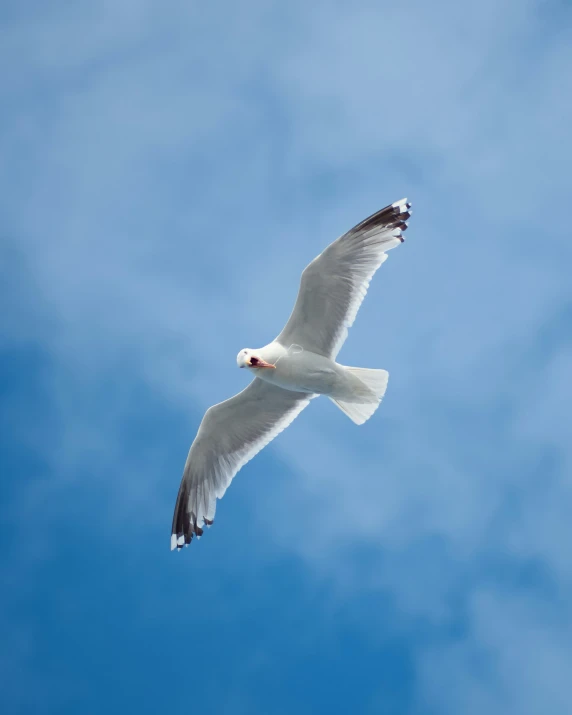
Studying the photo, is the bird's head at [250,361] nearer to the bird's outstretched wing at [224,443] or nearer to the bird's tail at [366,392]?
the bird's outstretched wing at [224,443]

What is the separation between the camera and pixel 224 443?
531 centimetres

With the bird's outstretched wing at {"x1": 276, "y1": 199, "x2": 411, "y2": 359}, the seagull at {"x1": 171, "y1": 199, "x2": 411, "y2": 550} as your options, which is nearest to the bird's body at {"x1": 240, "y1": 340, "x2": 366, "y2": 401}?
the seagull at {"x1": 171, "y1": 199, "x2": 411, "y2": 550}

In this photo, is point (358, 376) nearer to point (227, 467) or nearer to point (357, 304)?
point (357, 304)

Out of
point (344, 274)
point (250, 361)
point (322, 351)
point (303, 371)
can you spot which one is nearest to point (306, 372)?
point (303, 371)

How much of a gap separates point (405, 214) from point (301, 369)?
3.21 feet

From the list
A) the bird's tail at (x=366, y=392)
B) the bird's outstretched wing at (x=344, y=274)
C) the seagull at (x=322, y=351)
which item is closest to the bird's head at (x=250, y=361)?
the seagull at (x=322, y=351)

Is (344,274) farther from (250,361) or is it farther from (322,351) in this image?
(250,361)

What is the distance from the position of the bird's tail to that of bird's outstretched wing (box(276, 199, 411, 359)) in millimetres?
241

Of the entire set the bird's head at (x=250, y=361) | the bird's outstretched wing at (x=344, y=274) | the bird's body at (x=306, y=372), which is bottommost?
the bird's body at (x=306, y=372)

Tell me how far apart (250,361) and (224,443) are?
725 mm

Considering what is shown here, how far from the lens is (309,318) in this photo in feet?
16.1

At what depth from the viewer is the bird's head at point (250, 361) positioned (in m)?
4.77

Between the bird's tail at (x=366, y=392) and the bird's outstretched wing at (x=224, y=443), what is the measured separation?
422 mm

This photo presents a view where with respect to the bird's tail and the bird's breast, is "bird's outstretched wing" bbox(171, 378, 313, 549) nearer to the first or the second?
the bird's breast
